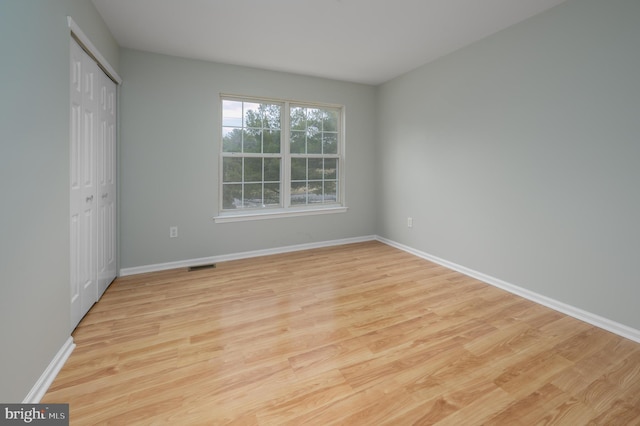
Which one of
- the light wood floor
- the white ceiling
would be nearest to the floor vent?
the light wood floor

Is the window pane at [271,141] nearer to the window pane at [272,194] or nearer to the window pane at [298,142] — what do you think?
the window pane at [298,142]

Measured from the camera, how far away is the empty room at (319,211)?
1.53 m

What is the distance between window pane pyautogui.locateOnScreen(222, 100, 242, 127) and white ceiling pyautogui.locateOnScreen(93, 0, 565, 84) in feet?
1.64

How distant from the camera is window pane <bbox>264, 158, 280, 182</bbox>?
13.8 ft

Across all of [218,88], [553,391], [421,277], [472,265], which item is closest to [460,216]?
[472,265]

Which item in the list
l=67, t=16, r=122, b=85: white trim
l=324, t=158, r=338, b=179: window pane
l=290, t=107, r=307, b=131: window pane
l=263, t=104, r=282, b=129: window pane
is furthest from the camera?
l=324, t=158, r=338, b=179: window pane

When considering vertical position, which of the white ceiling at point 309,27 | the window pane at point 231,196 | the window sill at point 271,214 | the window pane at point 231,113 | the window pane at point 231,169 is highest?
the white ceiling at point 309,27

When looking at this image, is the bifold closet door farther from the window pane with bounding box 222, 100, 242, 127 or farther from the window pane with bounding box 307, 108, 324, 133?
the window pane with bounding box 307, 108, 324, 133

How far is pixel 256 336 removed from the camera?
2143 mm

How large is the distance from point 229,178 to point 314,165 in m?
1.30

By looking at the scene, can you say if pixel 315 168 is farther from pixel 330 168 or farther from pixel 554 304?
pixel 554 304

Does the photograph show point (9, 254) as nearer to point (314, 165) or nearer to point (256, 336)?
point (256, 336)

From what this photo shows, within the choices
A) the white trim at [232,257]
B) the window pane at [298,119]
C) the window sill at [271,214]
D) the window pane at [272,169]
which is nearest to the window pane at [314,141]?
the window pane at [298,119]

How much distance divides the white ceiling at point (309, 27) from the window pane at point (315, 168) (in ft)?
4.45
